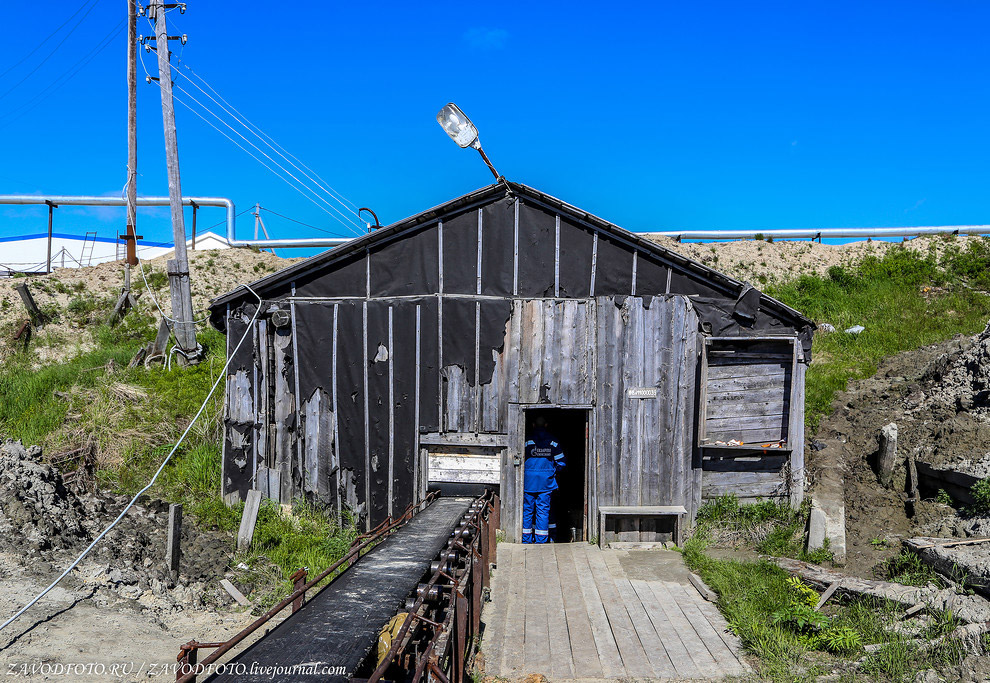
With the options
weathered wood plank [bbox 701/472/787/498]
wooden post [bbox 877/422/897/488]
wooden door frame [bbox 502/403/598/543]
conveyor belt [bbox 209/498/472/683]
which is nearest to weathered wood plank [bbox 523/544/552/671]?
wooden door frame [bbox 502/403/598/543]

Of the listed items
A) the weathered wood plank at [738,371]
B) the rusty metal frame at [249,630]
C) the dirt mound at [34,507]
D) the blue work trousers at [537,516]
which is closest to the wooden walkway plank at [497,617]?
the blue work trousers at [537,516]

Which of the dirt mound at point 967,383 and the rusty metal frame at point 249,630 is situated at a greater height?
the dirt mound at point 967,383

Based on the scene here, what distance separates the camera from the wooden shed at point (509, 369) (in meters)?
9.25

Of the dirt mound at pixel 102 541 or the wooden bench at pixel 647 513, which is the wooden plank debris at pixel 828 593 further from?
the dirt mound at pixel 102 541

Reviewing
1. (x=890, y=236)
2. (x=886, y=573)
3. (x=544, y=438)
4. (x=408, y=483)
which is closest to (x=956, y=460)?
(x=886, y=573)

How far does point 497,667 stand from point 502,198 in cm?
625

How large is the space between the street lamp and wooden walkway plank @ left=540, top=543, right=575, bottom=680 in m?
5.39

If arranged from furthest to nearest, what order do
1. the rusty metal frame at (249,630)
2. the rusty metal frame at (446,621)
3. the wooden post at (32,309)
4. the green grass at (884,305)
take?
the wooden post at (32,309)
the green grass at (884,305)
the rusty metal frame at (446,621)
the rusty metal frame at (249,630)

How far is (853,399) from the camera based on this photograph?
39.8ft

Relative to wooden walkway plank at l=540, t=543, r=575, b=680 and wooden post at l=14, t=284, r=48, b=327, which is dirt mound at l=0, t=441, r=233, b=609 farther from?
wooden post at l=14, t=284, r=48, b=327

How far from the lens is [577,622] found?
6367 millimetres

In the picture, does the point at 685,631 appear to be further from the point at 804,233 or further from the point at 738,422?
the point at 804,233

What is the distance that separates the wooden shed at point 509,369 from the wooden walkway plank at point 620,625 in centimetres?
141

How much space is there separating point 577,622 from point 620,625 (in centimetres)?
42
